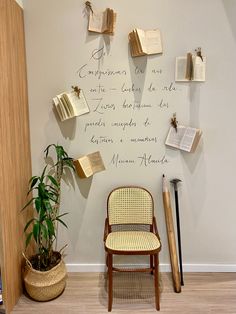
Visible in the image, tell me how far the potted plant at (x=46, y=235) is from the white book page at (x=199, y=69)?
3.90 feet

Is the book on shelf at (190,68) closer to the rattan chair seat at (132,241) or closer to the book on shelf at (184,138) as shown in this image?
the book on shelf at (184,138)

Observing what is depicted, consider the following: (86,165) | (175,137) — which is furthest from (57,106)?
(175,137)

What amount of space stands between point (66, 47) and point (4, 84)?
0.64 metres

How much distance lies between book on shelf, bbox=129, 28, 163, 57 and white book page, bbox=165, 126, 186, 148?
63 centimetres

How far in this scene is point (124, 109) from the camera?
2.46 m

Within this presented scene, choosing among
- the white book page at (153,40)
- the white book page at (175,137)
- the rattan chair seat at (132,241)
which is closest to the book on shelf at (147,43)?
the white book page at (153,40)

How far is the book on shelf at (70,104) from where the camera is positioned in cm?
238

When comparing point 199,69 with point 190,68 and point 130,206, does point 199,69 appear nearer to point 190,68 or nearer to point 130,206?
point 190,68

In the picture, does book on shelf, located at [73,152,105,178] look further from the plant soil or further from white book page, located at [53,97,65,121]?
the plant soil

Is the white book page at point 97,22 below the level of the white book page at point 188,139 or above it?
above

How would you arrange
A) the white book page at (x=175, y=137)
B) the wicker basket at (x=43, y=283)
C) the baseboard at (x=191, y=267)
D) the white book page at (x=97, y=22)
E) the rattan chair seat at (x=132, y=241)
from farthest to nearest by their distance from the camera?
1. the baseboard at (x=191, y=267)
2. the white book page at (x=175, y=137)
3. the white book page at (x=97, y=22)
4. the wicker basket at (x=43, y=283)
5. the rattan chair seat at (x=132, y=241)

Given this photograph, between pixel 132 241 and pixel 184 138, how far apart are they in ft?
2.96

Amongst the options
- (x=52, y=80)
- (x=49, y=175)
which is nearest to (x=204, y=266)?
(x=49, y=175)

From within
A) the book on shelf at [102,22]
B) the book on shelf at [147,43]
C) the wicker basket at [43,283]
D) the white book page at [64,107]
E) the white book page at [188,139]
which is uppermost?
the book on shelf at [102,22]
